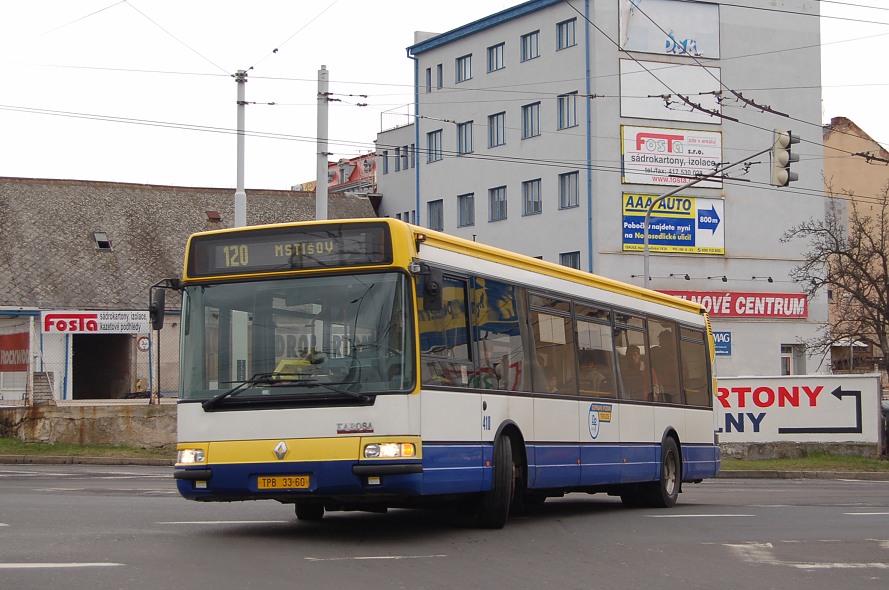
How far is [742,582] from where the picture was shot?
9.55 meters

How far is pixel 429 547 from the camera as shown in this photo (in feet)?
37.2

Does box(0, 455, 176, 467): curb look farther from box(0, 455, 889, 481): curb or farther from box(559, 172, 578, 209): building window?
box(559, 172, 578, 209): building window

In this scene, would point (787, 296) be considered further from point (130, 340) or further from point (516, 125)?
point (130, 340)

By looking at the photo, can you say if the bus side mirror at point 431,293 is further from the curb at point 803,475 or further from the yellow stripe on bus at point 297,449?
the curb at point 803,475

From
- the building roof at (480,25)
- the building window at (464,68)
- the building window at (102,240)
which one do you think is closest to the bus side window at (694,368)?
the building roof at (480,25)

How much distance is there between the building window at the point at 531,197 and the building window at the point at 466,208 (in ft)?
12.3

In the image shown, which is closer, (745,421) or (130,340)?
(745,421)

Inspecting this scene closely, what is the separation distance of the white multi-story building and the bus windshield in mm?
45727

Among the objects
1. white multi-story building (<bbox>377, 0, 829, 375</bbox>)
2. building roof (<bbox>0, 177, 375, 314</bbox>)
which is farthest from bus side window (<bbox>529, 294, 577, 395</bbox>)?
white multi-story building (<bbox>377, 0, 829, 375</bbox>)

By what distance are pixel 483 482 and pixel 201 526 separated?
278 centimetres

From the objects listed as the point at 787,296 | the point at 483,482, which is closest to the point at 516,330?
the point at 483,482

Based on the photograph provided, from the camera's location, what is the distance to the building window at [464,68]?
65.4 meters

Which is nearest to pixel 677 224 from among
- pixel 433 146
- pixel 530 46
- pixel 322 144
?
pixel 530 46

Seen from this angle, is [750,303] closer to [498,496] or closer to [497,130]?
[497,130]
